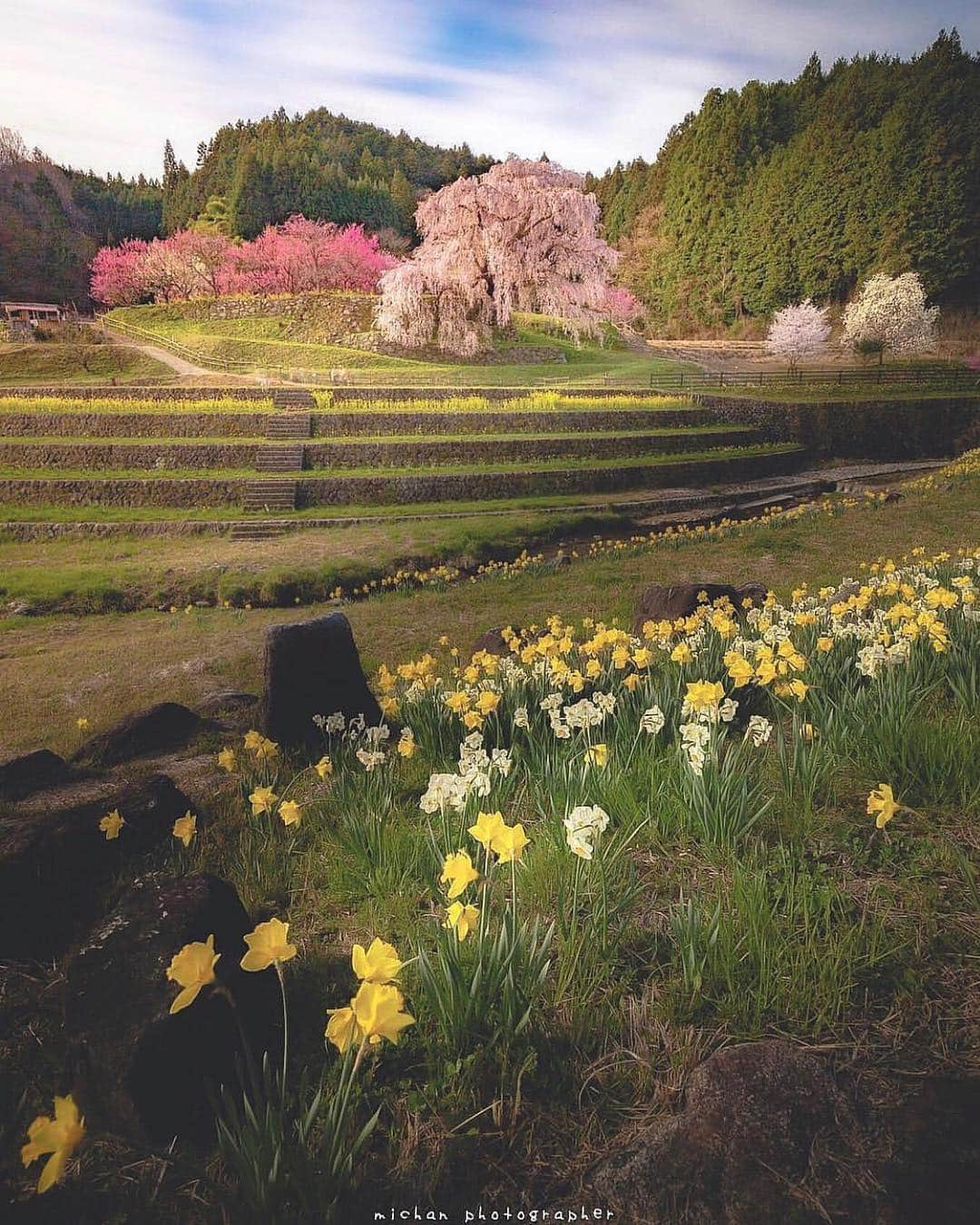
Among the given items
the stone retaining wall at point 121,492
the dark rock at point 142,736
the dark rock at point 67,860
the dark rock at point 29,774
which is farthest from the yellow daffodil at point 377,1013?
the stone retaining wall at point 121,492

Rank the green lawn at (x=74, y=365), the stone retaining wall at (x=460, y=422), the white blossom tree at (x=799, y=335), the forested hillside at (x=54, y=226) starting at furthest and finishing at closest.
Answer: the forested hillside at (x=54, y=226) → the white blossom tree at (x=799, y=335) → the green lawn at (x=74, y=365) → the stone retaining wall at (x=460, y=422)

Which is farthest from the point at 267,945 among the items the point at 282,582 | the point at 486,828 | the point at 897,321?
the point at 897,321

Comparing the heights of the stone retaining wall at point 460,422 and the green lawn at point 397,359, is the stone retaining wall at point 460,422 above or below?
below

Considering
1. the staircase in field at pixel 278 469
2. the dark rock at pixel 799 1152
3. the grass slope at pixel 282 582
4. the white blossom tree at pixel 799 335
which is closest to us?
the dark rock at pixel 799 1152

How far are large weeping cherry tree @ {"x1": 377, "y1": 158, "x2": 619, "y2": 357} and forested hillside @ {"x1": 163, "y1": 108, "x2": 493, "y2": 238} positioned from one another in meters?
30.5

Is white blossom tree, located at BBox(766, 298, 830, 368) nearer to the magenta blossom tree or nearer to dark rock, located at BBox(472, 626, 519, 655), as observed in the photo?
the magenta blossom tree

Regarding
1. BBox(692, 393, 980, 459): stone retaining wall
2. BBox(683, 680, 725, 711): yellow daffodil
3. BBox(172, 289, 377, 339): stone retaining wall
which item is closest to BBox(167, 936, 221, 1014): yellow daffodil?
BBox(683, 680, 725, 711): yellow daffodil

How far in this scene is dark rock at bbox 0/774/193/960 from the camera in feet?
6.48

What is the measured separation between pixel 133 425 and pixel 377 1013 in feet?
69.3

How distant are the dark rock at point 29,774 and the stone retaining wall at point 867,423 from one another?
23.6 m

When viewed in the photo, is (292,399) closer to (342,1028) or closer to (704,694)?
(704,694)

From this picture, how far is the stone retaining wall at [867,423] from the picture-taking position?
2353 centimetres

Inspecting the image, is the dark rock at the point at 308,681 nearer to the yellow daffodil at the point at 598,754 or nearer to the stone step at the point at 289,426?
the yellow daffodil at the point at 598,754

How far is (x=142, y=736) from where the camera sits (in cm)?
432
